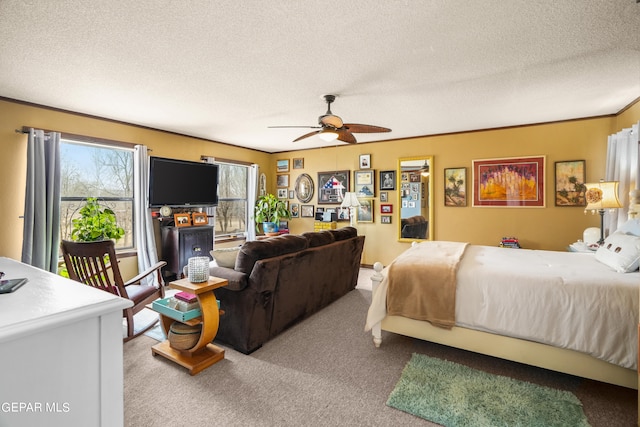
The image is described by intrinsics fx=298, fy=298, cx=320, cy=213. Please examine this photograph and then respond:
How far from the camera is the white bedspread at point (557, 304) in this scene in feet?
6.25

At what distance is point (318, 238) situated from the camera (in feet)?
10.9

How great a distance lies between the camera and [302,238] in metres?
3.05

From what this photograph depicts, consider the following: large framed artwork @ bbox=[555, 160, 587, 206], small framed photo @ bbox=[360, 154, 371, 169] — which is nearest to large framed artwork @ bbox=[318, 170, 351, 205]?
small framed photo @ bbox=[360, 154, 371, 169]

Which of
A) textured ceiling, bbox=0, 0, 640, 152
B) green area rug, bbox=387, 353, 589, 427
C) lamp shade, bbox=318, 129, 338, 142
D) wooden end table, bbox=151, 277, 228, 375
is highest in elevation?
textured ceiling, bbox=0, 0, 640, 152

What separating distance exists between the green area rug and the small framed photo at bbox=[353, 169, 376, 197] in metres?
3.87

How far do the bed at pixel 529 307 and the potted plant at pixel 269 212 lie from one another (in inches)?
157

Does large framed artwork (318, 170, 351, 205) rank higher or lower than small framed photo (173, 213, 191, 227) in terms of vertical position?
higher

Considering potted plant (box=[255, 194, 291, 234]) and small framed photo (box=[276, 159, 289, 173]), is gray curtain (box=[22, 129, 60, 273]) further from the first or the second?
small framed photo (box=[276, 159, 289, 173])

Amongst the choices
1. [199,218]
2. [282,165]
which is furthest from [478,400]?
[282,165]

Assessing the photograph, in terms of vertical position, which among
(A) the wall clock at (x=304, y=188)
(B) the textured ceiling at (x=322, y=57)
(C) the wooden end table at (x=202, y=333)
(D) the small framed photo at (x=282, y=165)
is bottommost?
(C) the wooden end table at (x=202, y=333)

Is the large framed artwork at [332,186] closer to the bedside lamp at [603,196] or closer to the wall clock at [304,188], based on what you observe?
the wall clock at [304,188]

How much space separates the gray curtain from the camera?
345 cm

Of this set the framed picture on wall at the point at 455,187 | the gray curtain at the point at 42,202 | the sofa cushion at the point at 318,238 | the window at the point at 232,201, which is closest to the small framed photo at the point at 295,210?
the window at the point at 232,201

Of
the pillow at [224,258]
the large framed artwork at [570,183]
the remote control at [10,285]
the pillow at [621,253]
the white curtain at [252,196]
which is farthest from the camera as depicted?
the white curtain at [252,196]
